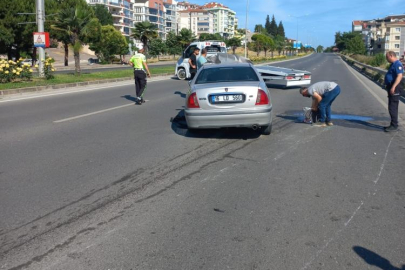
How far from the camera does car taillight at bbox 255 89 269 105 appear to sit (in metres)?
7.50

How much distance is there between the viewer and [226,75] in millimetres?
8258

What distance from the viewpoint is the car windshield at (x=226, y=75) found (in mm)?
8117

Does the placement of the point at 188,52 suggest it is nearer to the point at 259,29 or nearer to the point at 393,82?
the point at 393,82

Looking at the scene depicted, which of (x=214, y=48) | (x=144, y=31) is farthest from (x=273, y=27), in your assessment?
(x=214, y=48)

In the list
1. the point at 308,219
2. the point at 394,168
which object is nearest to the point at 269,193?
the point at 308,219

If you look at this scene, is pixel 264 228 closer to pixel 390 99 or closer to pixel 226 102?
pixel 226 102

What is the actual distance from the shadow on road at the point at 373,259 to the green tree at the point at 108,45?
2285 inches

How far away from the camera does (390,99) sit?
8.68 meters

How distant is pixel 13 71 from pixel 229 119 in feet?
48.3

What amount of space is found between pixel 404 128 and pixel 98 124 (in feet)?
22.9

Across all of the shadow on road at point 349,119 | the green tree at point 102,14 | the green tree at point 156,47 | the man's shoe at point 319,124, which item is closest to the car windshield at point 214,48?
the shadow on road at point 349,119

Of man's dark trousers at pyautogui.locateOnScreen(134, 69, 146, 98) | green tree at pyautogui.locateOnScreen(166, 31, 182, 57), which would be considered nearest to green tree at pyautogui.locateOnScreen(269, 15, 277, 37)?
green tree at pyautogui.locateOnScreen(166, 31, 182, 57)

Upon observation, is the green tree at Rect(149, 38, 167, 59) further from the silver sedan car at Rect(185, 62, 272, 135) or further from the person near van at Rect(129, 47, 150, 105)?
Result: the silver sedan car at Rect(185, 62, 272, 135)

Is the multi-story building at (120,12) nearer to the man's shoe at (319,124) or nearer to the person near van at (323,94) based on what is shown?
the man's shoe at (319,124)
